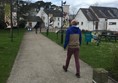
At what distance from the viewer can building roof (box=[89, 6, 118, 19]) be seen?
285ft

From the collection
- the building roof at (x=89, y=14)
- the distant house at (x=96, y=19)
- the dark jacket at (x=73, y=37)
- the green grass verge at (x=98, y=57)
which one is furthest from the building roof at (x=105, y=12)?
the dark jacket at (x=73, y=37)

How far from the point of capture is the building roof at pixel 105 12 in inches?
3423

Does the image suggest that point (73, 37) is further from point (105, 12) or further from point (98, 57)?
point (105, 12)

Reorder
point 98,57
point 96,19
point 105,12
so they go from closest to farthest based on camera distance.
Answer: point 98,57 → point 96,19 → point 105,12

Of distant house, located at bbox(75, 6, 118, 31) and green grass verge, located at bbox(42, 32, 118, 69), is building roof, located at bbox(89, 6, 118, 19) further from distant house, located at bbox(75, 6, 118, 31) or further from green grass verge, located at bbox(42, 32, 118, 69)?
green grass verge, located at bbox(42, 32, 118, 69)

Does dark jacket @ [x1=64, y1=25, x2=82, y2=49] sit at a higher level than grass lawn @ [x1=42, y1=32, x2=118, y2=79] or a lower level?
higher

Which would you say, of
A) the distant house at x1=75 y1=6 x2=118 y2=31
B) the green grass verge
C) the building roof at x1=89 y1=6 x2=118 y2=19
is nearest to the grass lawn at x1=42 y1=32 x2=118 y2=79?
the green grass verge

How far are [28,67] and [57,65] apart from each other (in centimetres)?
133

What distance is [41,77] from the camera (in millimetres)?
10695

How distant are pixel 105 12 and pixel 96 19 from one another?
5.10 meters

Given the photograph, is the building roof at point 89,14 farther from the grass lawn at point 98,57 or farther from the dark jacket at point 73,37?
the dark jacket at point 73,37

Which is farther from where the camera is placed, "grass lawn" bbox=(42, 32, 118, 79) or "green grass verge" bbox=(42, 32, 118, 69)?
"green grass verge" bbox=(42, 32, 118, 69)

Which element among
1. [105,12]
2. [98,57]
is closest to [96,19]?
[105,12]

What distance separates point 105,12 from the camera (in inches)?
3499
